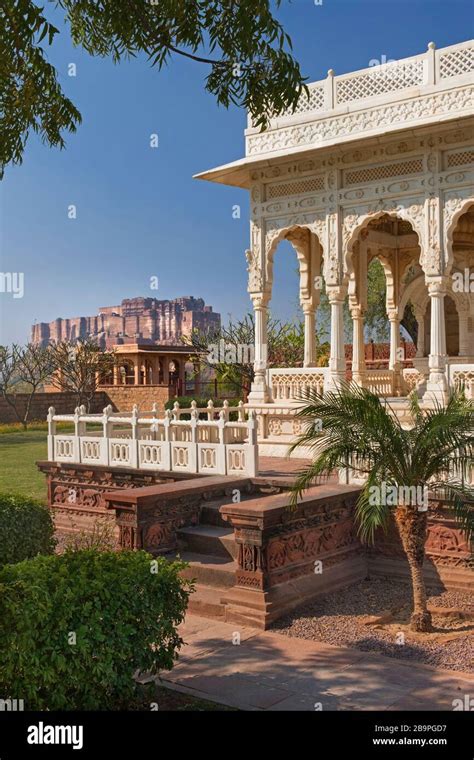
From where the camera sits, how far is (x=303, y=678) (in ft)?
19.8

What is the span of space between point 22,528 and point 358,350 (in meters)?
9.25

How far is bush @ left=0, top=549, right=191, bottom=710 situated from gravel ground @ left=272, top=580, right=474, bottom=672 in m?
2.47

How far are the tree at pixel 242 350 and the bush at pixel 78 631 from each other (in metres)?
23.1

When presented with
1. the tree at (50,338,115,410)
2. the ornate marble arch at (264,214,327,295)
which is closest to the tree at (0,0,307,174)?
the ornate marble arch at (264,214,327,295)

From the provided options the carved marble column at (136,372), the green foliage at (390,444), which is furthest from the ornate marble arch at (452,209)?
the carved marble column at (136,372)

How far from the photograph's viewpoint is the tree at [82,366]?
1484 inches

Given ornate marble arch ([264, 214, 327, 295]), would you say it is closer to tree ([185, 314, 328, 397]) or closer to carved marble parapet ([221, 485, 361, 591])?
carved marble parapet ([221, 485, 361, 591])

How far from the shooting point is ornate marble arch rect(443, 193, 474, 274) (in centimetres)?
1174

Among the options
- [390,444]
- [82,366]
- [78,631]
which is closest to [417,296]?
[390,444]

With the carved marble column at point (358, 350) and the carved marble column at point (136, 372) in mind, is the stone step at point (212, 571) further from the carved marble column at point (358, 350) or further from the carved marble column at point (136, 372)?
the carved marble column at point (136, 372)

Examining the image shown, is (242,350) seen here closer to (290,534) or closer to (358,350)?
(358,350)
